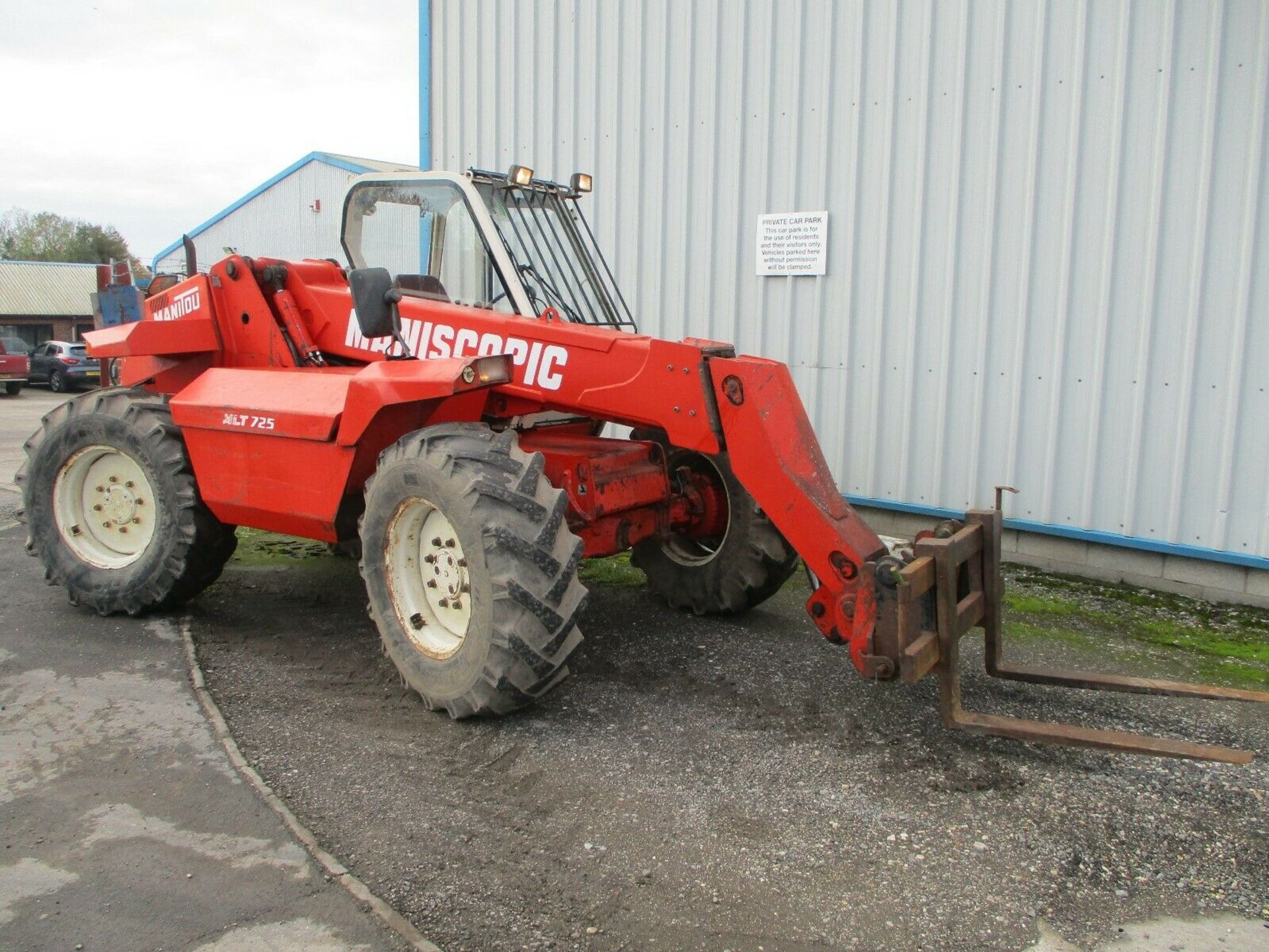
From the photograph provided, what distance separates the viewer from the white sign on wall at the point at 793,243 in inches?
331

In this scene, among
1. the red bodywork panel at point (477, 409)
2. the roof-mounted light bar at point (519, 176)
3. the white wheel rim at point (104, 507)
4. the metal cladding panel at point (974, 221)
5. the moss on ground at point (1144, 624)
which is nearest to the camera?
the red bodywork panel at point (477, 409)

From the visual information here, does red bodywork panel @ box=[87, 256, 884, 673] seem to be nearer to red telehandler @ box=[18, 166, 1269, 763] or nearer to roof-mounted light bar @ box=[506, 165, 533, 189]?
red telehandler @ box=[18, 166, 1269, 763]

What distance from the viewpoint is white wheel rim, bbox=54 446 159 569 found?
616 centimetres

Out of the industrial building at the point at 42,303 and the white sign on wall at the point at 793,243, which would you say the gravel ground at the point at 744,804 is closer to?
the white sign on wall at the point at 793,243

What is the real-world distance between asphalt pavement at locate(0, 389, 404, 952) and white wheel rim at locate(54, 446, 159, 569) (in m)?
0.76

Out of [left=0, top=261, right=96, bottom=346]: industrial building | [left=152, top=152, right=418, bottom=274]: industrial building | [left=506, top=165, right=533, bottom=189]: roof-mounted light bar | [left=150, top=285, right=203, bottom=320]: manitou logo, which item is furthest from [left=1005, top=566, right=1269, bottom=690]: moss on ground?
[left=0, top=261, right=96, bottom=346]: industrial building

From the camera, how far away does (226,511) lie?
18.9 feet

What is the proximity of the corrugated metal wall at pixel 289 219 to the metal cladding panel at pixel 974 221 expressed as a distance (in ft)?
55.4

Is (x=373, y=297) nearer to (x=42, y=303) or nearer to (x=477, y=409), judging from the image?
(x=477, y=409)

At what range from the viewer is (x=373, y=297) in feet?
15.5

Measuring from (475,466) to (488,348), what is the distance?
892 millimetres

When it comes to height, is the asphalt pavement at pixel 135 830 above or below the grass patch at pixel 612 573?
below

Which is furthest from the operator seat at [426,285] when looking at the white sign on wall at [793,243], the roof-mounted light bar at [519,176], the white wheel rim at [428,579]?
the white sign on wall at [793,243]

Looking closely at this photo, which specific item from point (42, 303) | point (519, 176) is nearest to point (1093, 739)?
point (519, 176)
